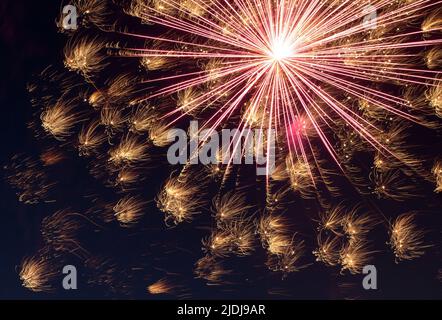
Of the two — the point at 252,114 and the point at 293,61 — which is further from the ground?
the point at 293,61

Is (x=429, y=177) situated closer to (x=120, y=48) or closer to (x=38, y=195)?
(x=120, y=48)

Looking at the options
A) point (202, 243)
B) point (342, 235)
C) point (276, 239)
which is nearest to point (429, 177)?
point (342, 235)

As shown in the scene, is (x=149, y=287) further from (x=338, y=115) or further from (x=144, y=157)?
(x=338, y=115)

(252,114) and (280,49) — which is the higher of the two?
(280,49)

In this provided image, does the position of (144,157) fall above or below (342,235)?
above

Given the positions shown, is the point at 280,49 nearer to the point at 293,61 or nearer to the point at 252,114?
the point at 293,61

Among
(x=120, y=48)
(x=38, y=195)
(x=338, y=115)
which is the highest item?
(x=120, y=48)

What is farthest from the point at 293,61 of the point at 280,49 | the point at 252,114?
the point at 252,114
